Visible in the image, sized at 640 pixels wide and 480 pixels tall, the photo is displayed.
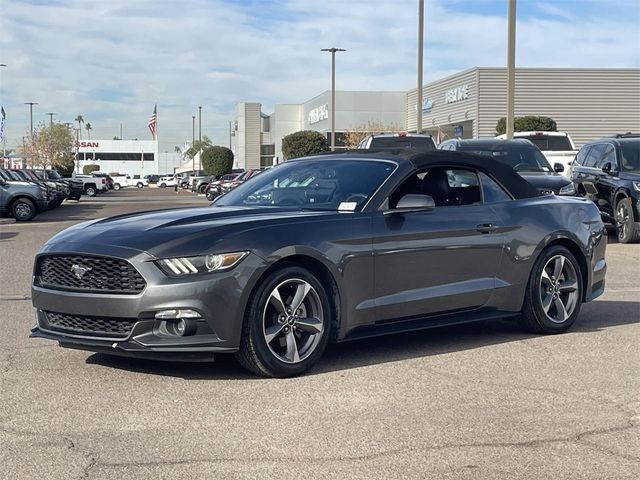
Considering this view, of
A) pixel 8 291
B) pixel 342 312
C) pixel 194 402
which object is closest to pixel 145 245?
pixel 194 402

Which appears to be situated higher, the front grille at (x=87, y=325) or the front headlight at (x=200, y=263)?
the front headlight at (x=200, y=263)

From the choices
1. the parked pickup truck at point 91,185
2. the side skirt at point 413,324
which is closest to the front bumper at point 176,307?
the side skirt at point 413,324

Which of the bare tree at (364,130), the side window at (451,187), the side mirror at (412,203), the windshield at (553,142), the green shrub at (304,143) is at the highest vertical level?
the bare tree at (364,130)

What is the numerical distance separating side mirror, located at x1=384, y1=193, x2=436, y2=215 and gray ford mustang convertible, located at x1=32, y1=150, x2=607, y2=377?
14 mm

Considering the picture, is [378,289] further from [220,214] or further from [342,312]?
[220,214]

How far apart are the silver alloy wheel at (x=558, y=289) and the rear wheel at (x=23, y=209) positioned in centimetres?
2149

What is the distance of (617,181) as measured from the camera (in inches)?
623

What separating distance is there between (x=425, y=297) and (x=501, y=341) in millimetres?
1075

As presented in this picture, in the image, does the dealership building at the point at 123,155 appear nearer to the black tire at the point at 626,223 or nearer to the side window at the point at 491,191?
the black tire at the point at 626,223

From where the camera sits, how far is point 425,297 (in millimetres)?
6738

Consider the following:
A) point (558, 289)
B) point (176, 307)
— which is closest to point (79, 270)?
point (176, 307)

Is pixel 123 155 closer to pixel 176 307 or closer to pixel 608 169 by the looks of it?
pixel 608 169

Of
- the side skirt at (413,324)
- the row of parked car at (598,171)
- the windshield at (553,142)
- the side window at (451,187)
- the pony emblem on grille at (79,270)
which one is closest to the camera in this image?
the pony emblem on grille at (79,270)

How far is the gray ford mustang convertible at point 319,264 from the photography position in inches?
224
